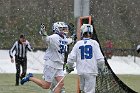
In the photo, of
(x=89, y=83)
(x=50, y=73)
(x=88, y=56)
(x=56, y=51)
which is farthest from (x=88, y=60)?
(x=50, y=73)

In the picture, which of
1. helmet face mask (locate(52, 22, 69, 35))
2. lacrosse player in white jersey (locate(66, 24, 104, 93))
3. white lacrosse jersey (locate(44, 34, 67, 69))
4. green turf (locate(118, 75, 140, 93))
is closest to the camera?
lacrosse player in white jersey (locate(66, 24, 104, 93))

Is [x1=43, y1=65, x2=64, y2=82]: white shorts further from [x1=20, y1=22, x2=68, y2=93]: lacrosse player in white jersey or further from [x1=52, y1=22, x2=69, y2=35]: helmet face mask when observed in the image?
[x1=52, y1=22, x2=69, y2=35]: helmet face mask

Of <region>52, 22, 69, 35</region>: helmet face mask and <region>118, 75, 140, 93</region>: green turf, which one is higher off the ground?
<region>52, 22, 69, 35</region>: helmet face mask

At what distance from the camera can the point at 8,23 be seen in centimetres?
4178

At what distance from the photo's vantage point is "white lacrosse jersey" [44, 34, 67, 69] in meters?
11.1

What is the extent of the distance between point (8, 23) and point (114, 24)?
9387 millimetres

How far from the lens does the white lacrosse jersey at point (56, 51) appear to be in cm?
1115

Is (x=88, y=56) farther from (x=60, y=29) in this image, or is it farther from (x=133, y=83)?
(x=133, y=83)

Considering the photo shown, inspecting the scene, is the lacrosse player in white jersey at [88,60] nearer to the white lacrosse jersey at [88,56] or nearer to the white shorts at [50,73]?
the white lacrosse jersey at [88,56]

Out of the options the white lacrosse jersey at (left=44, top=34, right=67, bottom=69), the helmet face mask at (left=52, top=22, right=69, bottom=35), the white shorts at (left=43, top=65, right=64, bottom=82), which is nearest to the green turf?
the white shorts at (left=43, top=65, right=64, bottom=82)

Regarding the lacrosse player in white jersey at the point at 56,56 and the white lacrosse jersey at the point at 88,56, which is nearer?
the white lacrosse jersey at the point at 88,56

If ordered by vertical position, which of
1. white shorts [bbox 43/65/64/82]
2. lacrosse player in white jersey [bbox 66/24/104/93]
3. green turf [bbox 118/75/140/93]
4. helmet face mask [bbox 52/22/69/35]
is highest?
helmet face mask [bbox 52/22/69/35]

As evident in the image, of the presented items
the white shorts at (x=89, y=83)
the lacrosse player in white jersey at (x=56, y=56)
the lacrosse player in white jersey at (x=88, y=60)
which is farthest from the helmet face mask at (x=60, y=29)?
the white shorts at (x=89, y=83)

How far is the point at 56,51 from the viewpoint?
11281 millimetres
